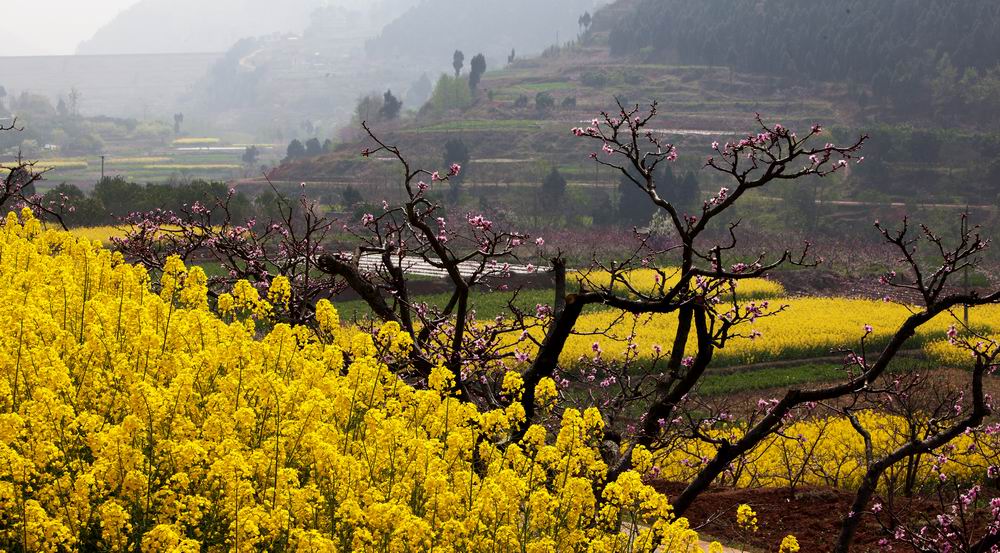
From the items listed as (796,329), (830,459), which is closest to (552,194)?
(796,329)

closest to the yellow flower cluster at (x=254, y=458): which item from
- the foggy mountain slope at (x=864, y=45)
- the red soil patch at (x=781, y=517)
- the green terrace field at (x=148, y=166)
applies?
the red soil patch at (x=781, y=517)

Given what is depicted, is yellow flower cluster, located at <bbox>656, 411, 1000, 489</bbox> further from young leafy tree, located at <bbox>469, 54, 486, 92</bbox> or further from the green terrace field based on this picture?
young leafy tree, located at <bbox>469, 54, 486, 92</bbox>

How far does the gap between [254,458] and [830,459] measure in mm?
14866

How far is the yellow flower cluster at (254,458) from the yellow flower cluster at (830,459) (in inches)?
347

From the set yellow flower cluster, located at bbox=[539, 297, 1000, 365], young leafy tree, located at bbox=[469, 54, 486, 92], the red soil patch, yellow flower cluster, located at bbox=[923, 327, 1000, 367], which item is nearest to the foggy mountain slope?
young leafy tree, located at bbox=[469, 54, 486, 92]

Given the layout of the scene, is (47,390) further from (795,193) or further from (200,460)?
(795,193)

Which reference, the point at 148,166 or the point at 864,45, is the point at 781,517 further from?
the point at 148,166

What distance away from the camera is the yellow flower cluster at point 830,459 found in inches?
638

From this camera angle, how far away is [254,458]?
554cm

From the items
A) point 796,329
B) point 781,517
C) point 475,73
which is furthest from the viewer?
point 475,73

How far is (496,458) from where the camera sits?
257 inches

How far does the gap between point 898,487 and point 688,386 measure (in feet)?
31.8

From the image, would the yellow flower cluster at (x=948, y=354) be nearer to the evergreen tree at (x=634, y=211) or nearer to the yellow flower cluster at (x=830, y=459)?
the yellow flower cluster at (x=830, y=459)

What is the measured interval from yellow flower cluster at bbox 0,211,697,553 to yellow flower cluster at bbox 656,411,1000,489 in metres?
8.81
